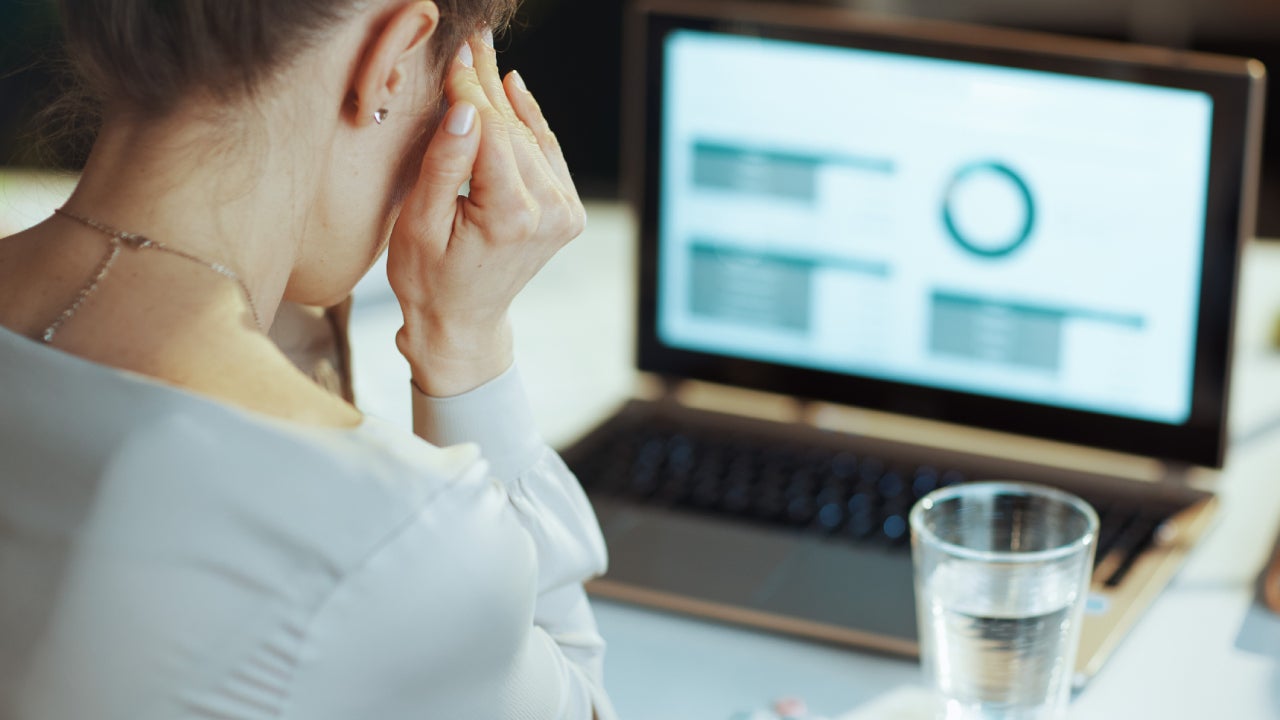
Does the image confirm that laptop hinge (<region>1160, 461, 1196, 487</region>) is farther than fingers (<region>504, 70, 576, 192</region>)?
Yes

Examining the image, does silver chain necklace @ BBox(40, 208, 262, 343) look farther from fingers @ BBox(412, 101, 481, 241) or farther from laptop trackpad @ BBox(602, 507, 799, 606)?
laptop trackpad @ BBox(602, 507, 799, 606)

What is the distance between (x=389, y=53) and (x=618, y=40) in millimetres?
2031

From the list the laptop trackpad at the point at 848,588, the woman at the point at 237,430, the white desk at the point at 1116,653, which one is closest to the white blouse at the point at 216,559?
the woman at the point at 237,430

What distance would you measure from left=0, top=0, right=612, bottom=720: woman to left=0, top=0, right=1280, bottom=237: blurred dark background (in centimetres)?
169

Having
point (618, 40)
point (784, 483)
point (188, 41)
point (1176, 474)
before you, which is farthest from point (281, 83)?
point (618, 40)

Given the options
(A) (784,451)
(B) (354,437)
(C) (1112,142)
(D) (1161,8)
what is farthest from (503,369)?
(D) (1161,8)

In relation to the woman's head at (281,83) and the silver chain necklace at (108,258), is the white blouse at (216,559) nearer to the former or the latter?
the silver chain necklace at (108,258)

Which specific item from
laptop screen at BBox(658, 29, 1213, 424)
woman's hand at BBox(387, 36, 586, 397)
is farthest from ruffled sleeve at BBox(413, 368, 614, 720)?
laptop screen at BBox(658, 29, 1213, 424)

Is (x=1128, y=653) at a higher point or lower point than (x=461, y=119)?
lower

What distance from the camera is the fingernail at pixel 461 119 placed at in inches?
31.6

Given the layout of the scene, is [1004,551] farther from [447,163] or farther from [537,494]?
[447,163]

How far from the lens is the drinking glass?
0.86 metres

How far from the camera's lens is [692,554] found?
1100 millimetres

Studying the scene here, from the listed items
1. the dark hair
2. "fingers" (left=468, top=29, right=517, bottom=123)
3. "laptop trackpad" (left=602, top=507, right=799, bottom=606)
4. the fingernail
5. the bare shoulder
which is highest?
the dark hair
